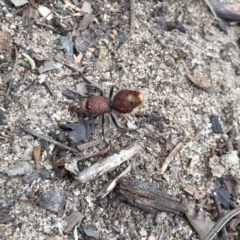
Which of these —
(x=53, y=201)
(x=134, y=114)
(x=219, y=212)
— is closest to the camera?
(x=53, y=201)

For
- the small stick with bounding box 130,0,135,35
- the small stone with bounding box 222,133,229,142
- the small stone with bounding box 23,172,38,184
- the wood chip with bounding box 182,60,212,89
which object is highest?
the small stick with bounding box 130,0,135,35

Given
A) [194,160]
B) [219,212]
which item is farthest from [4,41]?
[219,212]

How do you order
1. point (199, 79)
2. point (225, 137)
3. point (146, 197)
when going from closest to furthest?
point (146, 197) < point (225, 137) < point (199, 79)

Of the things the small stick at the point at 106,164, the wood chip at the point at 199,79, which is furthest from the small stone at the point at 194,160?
the wood chip at the point at 199,79

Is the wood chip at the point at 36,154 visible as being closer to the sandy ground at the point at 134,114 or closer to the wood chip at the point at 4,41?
the sandy ground at the point at 134,114

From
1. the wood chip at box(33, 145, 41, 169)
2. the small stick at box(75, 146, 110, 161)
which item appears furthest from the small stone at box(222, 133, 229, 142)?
the wood chip at box(33, 145, 41, 169)

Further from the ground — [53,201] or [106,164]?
[106,164]

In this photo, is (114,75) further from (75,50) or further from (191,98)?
(191,98)

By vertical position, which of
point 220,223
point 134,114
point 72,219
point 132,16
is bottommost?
point 72,219

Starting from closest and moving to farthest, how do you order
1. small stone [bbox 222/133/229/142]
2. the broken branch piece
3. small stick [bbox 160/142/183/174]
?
the broken branch piece → small stick [bbox 160/142/183/174] → small stone [bbox 222/133/229/142]

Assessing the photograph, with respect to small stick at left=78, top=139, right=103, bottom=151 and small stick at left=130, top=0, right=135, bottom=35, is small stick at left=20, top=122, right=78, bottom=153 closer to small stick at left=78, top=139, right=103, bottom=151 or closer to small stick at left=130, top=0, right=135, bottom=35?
small stick at left=78, top=139, right=103, bottom=151

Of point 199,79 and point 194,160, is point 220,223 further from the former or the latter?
point 199,79
